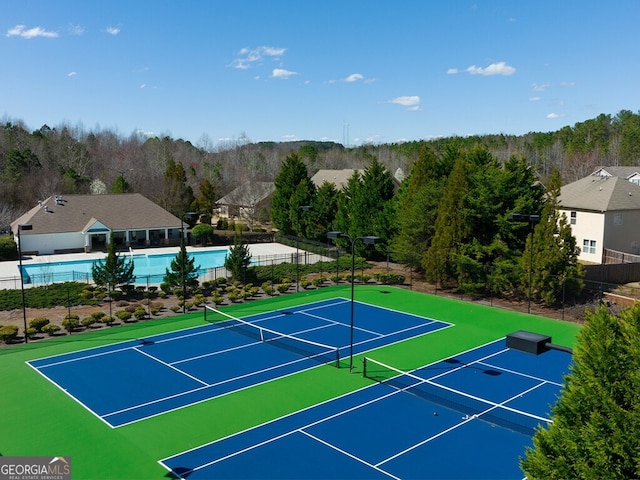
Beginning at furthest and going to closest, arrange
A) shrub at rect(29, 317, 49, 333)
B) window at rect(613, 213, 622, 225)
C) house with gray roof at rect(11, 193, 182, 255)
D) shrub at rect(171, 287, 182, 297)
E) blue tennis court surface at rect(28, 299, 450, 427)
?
1. house with gray roof at rect(11, 193, 182, 255)
2. window at rect(613, 213, 622, 225)
3. shrub at rect(171, 287, 182, 297)
4. shrub at rect(29, 317, 49, 333)
5. blue tennis court surface at rect(28, 299, 450, 427)

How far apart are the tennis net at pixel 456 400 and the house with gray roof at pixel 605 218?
83.6 ft

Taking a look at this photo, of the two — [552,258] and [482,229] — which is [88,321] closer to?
[482,229]

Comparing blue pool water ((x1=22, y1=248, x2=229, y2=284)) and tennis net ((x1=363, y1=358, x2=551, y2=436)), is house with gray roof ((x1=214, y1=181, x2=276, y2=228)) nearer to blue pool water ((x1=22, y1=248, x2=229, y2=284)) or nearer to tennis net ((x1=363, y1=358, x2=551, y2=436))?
blue pool water ((x1=22, y1=248, x2=229, y2=284))

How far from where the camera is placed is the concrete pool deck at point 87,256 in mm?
35616

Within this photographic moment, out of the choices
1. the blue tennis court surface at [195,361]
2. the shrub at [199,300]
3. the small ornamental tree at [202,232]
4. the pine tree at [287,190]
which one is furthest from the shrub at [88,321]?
the pine tree at [287,190]

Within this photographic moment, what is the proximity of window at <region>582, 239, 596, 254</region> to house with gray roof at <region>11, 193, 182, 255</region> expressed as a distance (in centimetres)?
3482

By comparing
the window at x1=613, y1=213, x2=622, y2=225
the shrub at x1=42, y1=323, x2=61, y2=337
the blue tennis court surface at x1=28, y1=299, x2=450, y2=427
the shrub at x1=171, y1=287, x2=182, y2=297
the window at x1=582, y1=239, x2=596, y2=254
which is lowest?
the blue tennis court surface at x1=28, y1=299, x2=450, y2=427

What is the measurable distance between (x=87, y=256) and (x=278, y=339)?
26.4 meters

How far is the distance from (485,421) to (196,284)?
866 inches

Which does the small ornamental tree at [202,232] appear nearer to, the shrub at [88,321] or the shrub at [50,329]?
the shrub at [88,321]

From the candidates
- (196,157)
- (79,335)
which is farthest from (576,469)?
(196,157)

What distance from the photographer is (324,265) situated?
4234cm


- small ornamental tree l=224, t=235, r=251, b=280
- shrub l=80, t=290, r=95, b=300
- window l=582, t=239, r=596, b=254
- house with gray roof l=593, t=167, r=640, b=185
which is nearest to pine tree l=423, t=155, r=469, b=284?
small ornamental tree l=224, t=235, r=251, b=280

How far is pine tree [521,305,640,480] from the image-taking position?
305 inches
